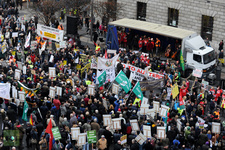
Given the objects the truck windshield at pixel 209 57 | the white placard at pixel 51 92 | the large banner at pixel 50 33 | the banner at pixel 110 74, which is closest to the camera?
the white placard at pixel 51 92

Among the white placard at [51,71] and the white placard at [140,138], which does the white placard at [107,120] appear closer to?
the white placard at [140,138]

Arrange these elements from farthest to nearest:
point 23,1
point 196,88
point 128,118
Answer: point 23,1 < point 196,88 < point 128,118

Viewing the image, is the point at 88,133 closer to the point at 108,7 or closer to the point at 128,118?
the point at 128,118

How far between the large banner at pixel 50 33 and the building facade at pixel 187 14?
1120 cm

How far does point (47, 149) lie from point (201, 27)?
906 inches

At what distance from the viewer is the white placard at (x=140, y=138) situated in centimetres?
2334

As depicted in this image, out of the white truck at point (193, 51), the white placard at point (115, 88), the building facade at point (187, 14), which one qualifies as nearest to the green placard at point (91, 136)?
the white placard at point (115, 88)

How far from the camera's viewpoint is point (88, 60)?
3466 centimetres

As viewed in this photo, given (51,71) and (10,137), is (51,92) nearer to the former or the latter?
(51,71)

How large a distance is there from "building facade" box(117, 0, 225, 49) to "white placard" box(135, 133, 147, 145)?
2024 centimetres

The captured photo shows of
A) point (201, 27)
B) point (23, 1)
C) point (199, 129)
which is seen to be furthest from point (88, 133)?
point (23, 1)

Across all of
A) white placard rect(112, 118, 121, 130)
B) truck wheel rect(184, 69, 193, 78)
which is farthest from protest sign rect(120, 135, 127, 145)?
truck wheel rect(184, 69, 193, 78)

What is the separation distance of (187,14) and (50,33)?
41.9 feet

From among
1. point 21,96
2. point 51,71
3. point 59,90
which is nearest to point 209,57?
point 51,71
